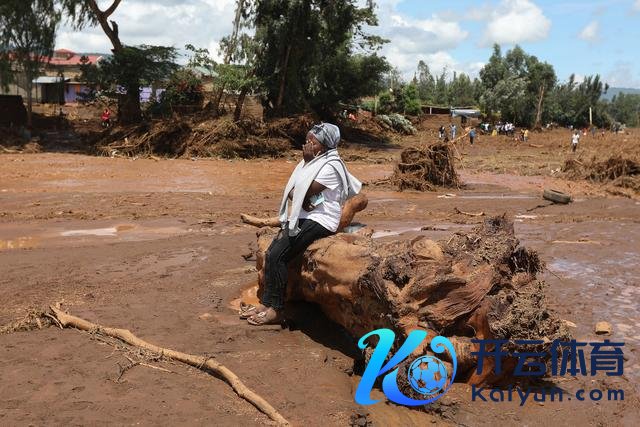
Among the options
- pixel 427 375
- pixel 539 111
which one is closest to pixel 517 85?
pixel 539 111

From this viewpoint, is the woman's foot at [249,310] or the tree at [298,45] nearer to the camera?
→ the woman's foot at [249,310]

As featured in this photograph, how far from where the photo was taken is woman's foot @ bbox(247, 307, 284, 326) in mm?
4922

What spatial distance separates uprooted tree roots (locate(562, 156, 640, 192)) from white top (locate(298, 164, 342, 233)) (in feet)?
44.2

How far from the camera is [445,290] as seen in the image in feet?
13.2

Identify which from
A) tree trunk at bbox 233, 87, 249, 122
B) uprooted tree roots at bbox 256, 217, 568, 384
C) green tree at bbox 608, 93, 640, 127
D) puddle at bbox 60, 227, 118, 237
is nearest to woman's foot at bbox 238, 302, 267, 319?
uprooted tree roots at bbox 256, 217, 568, 384

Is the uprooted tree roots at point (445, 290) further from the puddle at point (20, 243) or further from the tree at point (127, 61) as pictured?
the tree at point (127, 61)

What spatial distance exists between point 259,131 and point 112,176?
8.30 m

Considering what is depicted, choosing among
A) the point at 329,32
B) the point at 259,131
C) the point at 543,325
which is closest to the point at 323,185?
the point at 543,325

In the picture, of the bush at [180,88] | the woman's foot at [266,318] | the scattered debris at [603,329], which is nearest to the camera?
the woman's foot at [266,318]

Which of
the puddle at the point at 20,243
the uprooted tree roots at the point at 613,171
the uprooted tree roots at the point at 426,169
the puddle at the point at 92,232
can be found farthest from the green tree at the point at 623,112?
the puddle at the point at 20,243

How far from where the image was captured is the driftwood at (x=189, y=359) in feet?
11.7

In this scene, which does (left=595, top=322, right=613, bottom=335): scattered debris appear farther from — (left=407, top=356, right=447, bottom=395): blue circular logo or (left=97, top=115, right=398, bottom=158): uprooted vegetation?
(left=97, top=115, right=398, bottom=158): uprooted vegetation

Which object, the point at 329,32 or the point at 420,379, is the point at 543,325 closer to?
the point at 420,379

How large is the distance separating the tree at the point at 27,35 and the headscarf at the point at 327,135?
23918 millimetres
